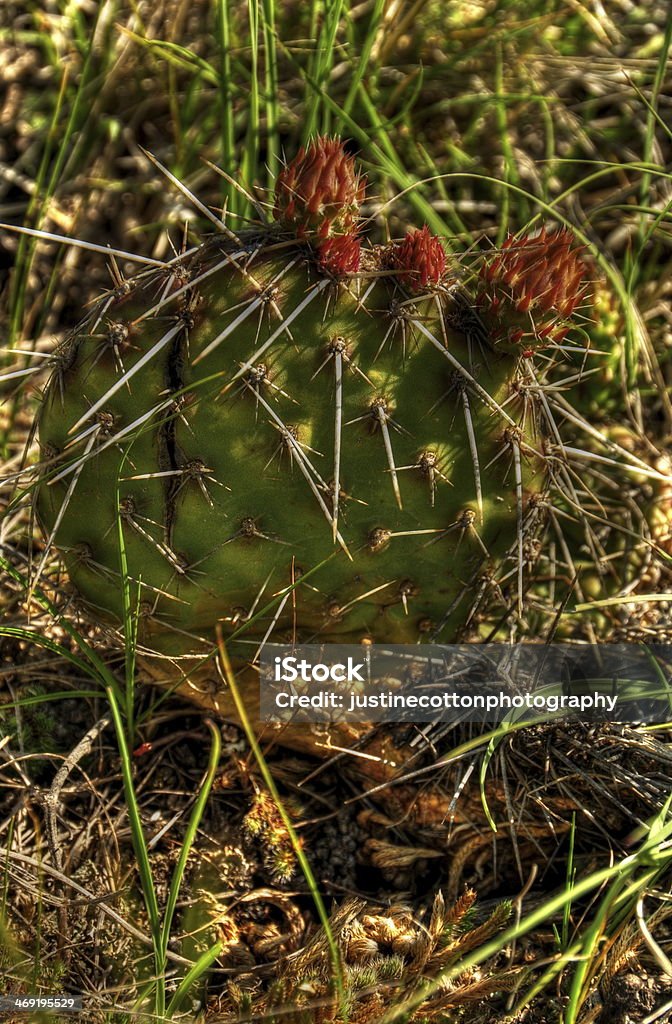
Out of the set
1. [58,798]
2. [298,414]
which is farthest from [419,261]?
[58,798]

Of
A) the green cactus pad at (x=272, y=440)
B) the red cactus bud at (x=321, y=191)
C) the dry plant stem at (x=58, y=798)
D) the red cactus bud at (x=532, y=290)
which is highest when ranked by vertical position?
the red cactus bud at (x=321, y=191)

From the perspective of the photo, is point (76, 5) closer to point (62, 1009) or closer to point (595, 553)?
point (595, 553)

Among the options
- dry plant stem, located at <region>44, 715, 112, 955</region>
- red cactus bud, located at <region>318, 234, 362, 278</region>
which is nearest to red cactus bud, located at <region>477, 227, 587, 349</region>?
red cactus bud, located at <region>318, 234, 362, 278</region>

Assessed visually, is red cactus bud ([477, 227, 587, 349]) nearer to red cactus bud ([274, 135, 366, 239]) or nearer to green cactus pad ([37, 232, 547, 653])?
green cactus pad ([37, 232, 547, 653])

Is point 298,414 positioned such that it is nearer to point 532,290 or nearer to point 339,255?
point 339,255

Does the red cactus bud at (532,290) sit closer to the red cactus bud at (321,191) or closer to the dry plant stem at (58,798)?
the red cactus bud at (321,191)

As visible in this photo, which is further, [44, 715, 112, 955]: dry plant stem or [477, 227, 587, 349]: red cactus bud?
[44, 715, 112, 955]: dry plant stem

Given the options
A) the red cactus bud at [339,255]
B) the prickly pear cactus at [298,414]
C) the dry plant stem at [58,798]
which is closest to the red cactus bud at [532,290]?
the prickly pear cactus at [298,414]
